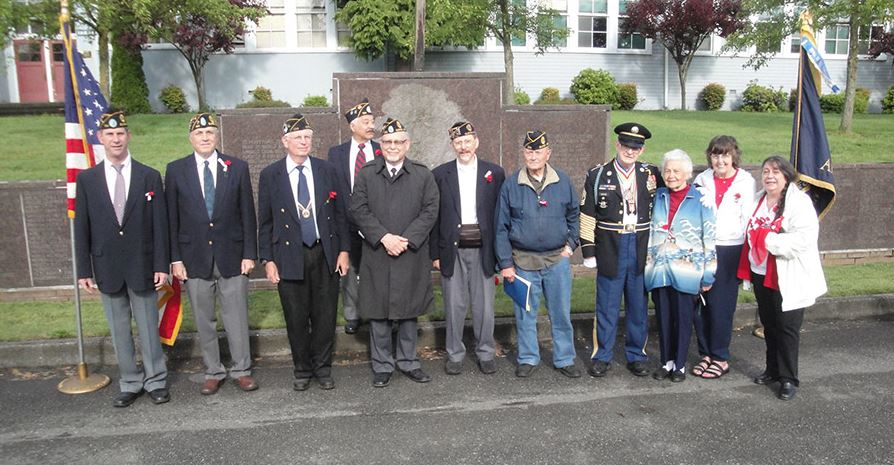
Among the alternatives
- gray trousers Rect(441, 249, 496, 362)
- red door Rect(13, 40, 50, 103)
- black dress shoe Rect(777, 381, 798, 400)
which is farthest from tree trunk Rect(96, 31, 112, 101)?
black dress shoe Rect(777, 381, 798, 400)

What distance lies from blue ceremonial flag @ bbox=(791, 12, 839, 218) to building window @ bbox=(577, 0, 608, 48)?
18686 millimetres

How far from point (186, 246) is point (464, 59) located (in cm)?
1880

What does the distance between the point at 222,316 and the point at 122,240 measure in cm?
90

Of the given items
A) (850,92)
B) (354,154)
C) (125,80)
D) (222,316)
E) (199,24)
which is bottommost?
(222,316)

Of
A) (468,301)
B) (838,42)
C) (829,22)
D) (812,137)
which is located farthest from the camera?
(838,42)

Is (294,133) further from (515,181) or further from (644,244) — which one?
(644,244)

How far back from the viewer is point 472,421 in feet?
15.5

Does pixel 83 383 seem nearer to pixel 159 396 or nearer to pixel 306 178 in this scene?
pixel 159 396

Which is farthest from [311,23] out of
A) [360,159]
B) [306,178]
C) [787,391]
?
[787,391]

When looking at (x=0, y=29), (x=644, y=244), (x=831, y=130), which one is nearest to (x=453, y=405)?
(x=644, y=244)

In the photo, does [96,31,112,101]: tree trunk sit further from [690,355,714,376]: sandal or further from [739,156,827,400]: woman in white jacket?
[739,156,827,400]: woman in white jacket

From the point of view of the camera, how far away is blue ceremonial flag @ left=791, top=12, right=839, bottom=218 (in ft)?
19.7

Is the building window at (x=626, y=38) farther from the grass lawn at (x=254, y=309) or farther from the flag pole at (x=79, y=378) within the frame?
the flag pole at (x=79, y=378)

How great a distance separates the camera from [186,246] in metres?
5.18
